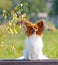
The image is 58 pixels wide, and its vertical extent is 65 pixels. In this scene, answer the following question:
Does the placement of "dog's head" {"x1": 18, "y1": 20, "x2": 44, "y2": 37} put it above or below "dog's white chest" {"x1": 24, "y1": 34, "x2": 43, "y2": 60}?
above

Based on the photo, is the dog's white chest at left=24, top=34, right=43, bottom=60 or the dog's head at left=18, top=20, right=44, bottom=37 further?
the dog's white chest at left=24, top=34, right=43, bottom=60

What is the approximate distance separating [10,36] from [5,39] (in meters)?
0.16

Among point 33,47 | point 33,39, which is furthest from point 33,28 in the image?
point 33,47

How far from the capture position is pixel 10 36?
7.39m

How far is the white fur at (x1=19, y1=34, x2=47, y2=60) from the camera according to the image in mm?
6080

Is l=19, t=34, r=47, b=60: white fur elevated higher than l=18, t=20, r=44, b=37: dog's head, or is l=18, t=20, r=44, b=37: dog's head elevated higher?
l=18, t=20, r=44, b=37: dog's head

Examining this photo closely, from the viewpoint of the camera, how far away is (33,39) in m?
6.07

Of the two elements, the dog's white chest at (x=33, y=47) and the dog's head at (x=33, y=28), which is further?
the dog's white chest at (x=33, y=47)

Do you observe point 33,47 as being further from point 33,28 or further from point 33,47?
point 33,28

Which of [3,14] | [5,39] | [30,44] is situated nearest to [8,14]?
[3,14]

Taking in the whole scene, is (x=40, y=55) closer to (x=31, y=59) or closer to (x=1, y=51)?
(x=31, y=59)

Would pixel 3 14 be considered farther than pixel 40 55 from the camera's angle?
Yes

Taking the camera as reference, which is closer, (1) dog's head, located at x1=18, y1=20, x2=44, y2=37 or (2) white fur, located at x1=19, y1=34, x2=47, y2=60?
(1) dog's head, located at x1=18, y1=20, x2=44, y2=37

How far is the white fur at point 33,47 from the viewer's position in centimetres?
608
